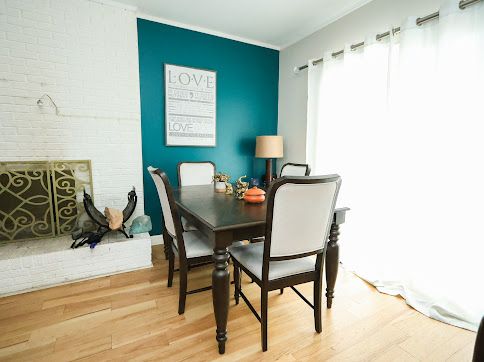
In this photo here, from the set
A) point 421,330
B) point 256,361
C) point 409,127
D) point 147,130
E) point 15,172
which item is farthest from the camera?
point 147,130

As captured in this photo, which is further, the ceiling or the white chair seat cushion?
the ceiling

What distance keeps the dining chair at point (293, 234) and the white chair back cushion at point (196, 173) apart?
1389 millimetres

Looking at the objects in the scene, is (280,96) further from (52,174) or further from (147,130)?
(52,174)

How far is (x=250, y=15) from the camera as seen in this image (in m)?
2.73

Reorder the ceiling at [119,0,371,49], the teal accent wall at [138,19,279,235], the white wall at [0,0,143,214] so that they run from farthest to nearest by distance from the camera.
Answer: the teal accent wall at [138,19,279,235] → the ceiling at [119,0,371,49] → the white wall at [0,0,143,214]

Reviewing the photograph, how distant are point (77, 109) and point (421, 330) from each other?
337 cm

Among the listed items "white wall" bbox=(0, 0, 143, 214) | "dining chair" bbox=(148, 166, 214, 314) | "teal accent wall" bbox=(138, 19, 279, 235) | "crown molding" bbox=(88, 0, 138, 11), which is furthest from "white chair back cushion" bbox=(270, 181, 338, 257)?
"crown molding" bbox=(88, 0, 138, 11)

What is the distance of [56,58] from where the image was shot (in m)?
2.33

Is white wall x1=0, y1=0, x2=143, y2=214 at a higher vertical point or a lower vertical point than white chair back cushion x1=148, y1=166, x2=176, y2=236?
higher

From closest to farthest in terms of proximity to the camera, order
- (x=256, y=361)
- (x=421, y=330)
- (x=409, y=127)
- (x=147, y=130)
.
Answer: (x=256, y=361)
(x=421, y=330)
(x=409, y=127)
(x=147, y=130)

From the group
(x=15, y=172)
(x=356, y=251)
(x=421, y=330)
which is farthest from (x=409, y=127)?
(x=15, y=172)

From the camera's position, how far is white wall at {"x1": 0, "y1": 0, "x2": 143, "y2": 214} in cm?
221

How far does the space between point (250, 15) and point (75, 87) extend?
1970mm

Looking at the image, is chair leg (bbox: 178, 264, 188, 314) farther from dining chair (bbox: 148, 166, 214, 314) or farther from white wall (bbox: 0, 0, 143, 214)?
white wall (bbox: 0, 0, 143, 214)
